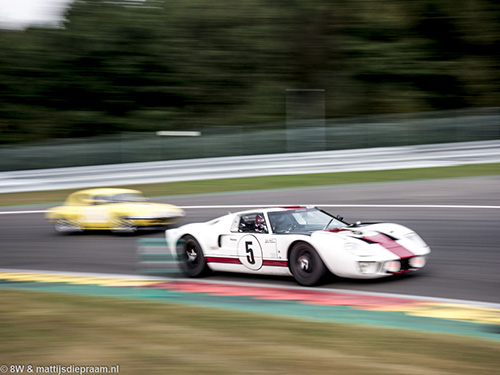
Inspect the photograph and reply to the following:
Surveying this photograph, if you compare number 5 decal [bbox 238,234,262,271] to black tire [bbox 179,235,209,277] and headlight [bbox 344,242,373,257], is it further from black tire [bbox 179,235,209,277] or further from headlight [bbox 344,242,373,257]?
headlight [bbox 344,242,373,257]

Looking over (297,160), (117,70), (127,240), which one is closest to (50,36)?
(117,70)

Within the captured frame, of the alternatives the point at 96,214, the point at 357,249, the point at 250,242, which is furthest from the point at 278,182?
the point at 357,249

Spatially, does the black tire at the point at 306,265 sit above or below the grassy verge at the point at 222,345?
above

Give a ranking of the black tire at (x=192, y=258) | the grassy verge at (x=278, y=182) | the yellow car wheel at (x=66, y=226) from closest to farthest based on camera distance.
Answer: the black tire at (x=192, y=258)
the yellow car wheel at (x=66, y=226)
the grassy verge at (x=278, y=182)

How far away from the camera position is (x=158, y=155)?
68.8ft

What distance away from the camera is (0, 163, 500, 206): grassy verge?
59.3ft

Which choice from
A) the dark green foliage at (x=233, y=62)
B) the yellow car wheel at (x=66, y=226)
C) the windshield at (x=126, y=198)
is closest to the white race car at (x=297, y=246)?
the windshield at (x=126, y=198)

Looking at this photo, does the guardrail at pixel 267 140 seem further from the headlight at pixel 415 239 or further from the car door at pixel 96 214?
the headlight at pixel 415 239

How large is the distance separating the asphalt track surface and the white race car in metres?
0.24

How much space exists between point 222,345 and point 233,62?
82.4 ft

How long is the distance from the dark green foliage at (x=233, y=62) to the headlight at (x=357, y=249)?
20599 mm

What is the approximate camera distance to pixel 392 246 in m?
8.65

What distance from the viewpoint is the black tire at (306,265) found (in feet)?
28.3

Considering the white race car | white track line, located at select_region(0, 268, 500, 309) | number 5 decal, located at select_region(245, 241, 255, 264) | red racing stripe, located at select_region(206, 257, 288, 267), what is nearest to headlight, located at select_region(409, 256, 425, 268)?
the white race car
